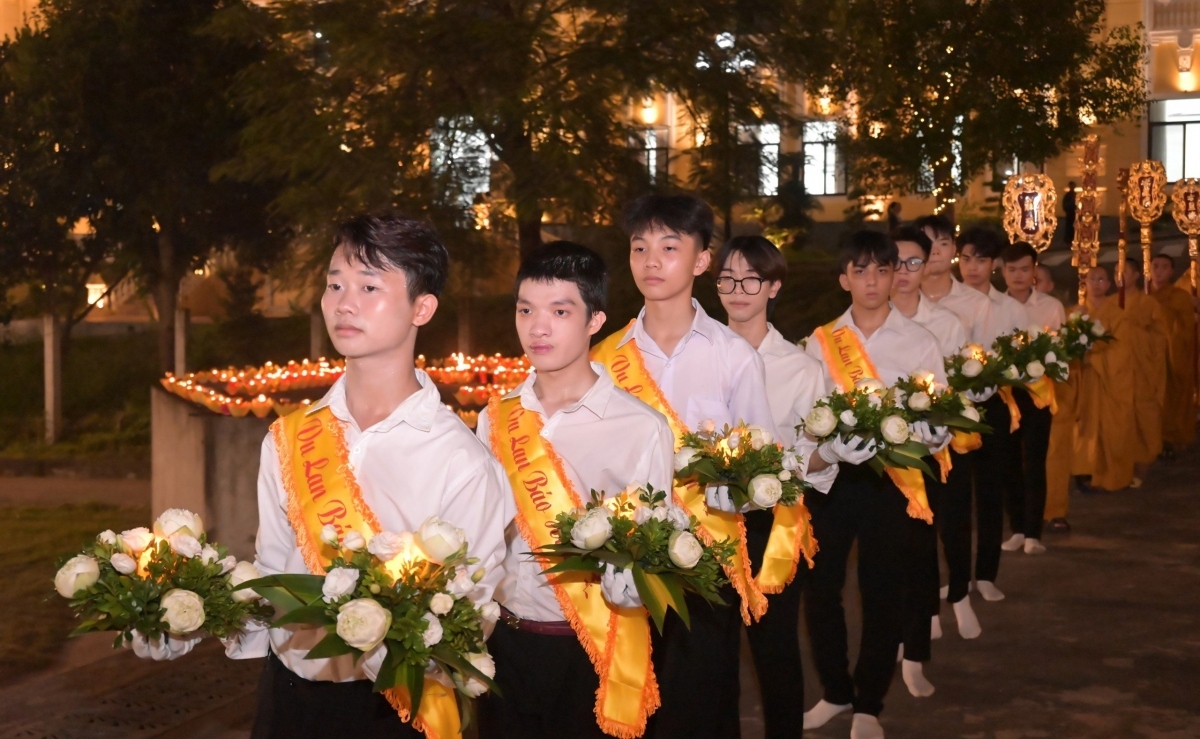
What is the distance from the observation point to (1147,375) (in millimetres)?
13734

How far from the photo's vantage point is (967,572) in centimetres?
802

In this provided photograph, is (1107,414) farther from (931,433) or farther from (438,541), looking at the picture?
(438,541)

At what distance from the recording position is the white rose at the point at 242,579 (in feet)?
10.6

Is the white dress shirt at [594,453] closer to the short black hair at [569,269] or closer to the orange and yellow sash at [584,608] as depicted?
the orange and yellow sash at [584,608]

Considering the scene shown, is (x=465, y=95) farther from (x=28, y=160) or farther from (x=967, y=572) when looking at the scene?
(x=28, y=160)

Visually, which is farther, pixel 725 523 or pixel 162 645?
pixel 725 523

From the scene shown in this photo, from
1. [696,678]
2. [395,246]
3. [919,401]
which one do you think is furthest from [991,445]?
[395,246]

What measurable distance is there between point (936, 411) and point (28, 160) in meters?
13.7

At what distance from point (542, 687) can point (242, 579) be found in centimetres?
113

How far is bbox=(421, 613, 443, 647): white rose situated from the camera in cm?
291

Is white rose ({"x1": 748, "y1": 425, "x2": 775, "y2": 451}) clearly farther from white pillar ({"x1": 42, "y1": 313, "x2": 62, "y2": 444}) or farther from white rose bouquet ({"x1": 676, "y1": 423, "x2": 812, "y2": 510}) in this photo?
white pillar ({"x1": 42, "y1": 313, "x2": 62, "y2": 444})

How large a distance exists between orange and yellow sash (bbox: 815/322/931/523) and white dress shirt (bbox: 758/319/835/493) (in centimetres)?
58

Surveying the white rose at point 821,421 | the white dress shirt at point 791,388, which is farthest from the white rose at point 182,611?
the white dress shirt at point 791,388

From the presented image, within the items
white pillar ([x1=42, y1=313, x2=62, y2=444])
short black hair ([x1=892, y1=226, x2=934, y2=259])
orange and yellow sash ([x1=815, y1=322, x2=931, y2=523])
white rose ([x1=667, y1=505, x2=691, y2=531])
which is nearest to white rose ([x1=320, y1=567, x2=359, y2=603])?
white rose ([x1=667, y1=505, x2=691, y2=531])
